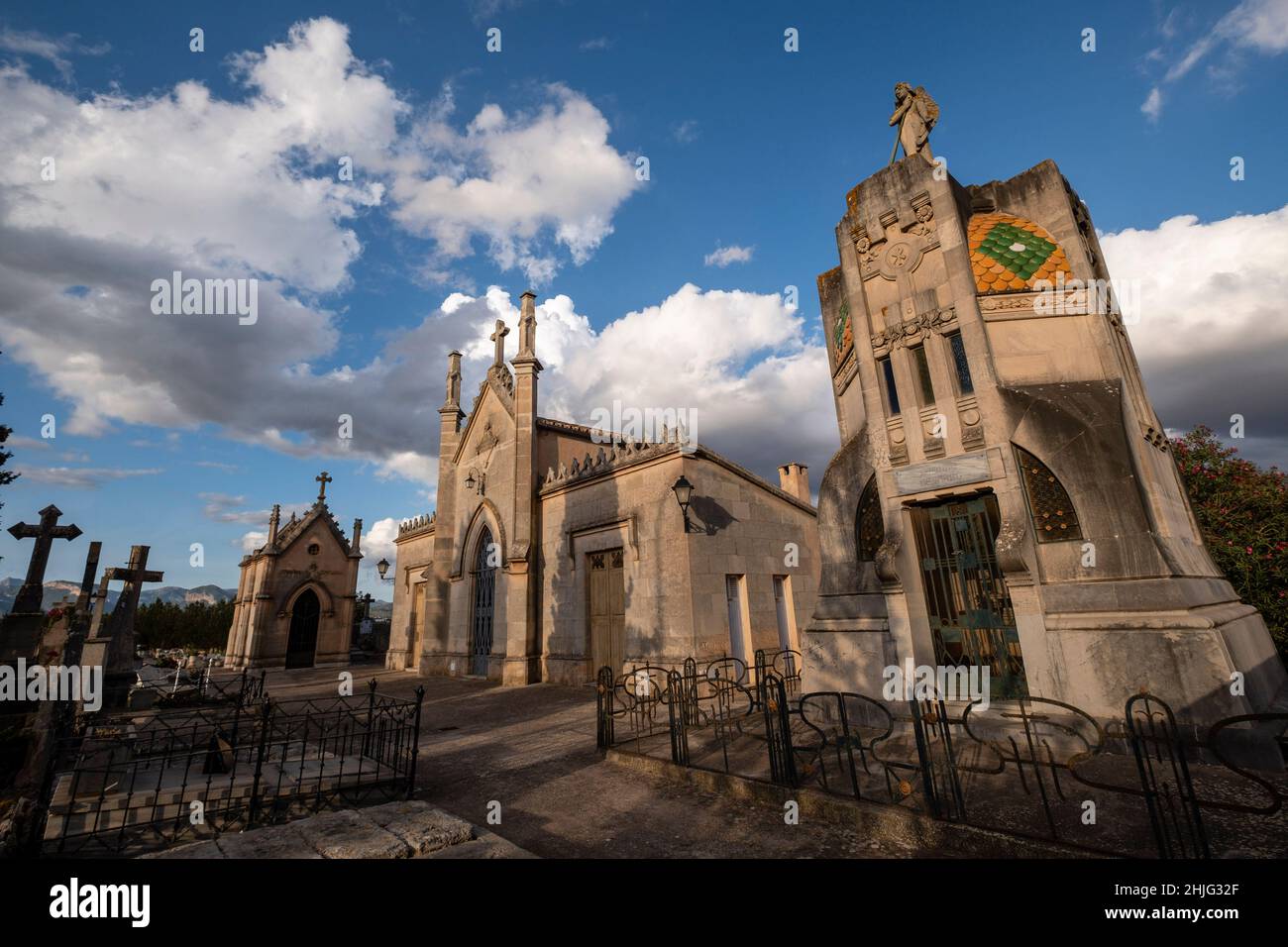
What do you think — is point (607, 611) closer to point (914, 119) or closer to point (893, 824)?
point (893, 824)

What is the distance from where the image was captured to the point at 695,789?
234 inches

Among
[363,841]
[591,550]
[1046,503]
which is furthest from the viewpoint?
[591,550]

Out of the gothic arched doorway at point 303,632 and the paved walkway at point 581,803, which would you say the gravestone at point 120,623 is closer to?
the paved walkway at point 581,803

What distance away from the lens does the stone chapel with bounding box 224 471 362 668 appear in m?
25.6

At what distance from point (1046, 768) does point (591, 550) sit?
37.3ft

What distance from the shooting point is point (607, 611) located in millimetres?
14648

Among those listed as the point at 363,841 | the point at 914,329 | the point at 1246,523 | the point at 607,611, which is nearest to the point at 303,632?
the point at 607,611

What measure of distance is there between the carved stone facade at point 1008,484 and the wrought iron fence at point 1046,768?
1.44 feet
